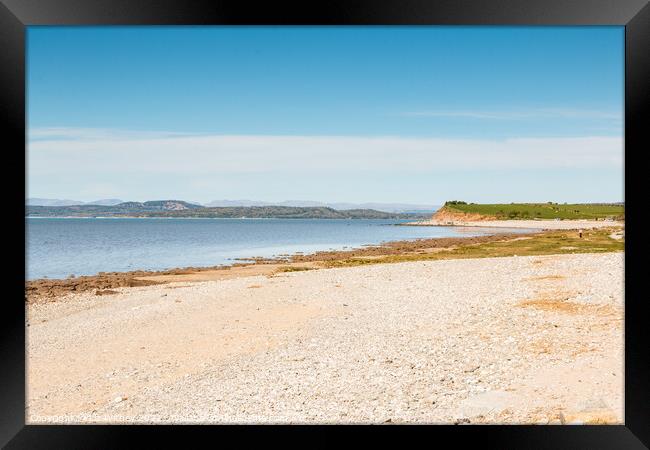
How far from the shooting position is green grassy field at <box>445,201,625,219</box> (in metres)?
63.7

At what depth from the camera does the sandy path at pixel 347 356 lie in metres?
4.34

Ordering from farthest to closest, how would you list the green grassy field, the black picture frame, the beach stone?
the green grassy field < the beach stone < the black picture frame

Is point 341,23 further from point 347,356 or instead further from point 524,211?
point 524,211

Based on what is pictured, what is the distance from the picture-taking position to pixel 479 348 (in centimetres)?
580

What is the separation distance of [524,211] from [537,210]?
6.74ft

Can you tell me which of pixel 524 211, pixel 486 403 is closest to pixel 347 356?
pixel 486 403

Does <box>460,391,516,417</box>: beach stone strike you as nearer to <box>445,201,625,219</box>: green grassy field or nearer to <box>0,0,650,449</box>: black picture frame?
<box>0,0,650,449</box>: black picture frame

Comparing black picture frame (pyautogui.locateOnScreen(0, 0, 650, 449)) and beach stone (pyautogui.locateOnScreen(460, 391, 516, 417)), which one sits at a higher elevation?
black picture frame (pyautogui.locateOnScreen(0, 0, 650, 449))

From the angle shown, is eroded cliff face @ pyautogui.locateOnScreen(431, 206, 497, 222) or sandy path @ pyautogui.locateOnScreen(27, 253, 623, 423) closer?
sandy path @ pyautogui.locateOnScreen(27, 253, 623, 423)

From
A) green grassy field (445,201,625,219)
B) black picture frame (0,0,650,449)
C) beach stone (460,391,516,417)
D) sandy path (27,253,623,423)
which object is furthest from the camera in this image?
green grassy field (445,201,625,219)

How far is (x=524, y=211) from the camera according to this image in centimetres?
6856

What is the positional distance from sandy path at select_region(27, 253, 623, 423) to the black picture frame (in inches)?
32.2

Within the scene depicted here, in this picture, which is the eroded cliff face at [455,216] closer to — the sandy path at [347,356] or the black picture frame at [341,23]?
the sandy path at [347,356]

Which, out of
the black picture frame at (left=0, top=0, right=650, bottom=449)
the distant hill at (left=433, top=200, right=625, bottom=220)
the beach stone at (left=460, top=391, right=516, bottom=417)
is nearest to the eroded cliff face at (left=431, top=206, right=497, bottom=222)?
the distant hill at (left=433, top=200, right=625, bottom=220)
